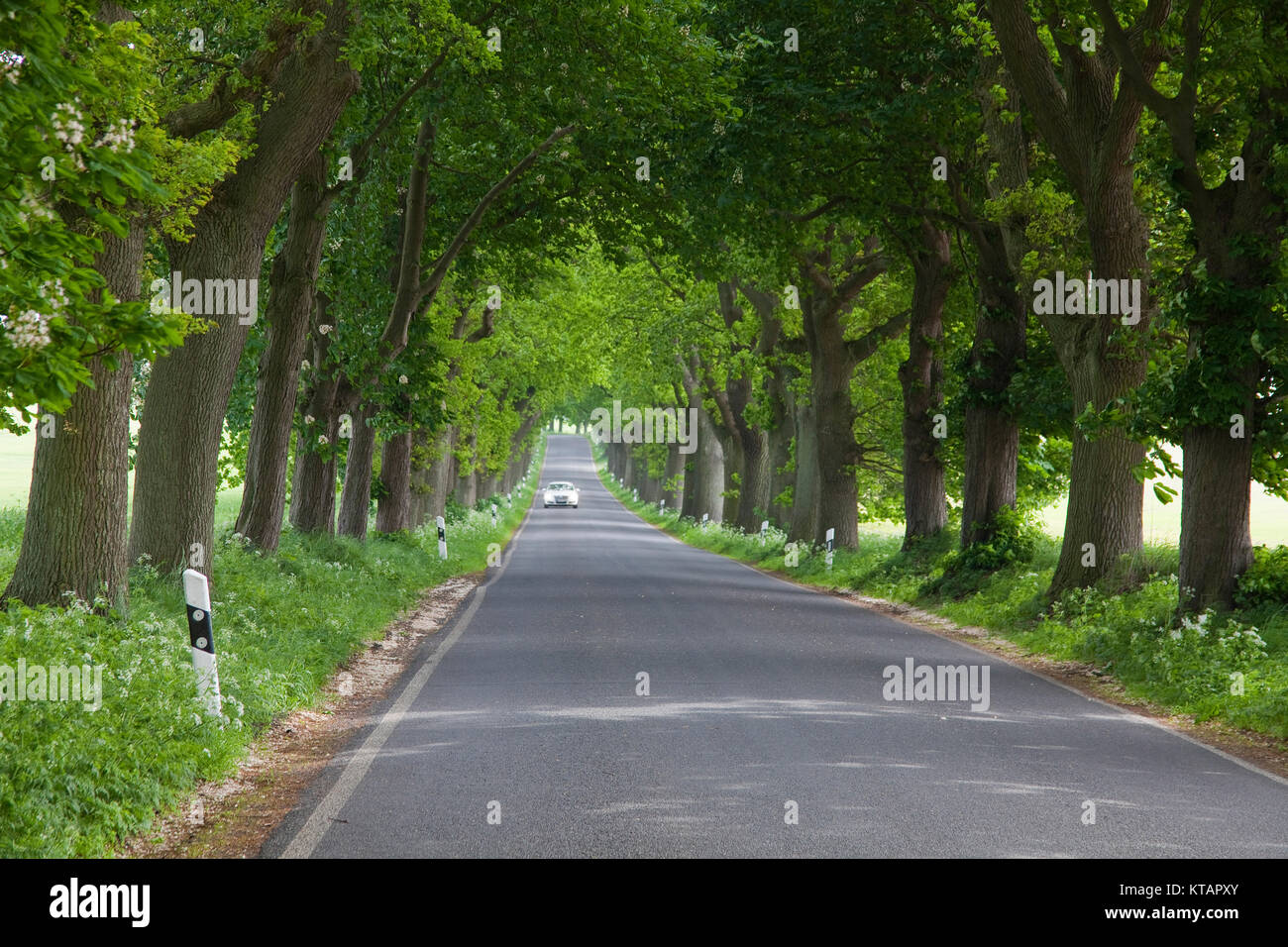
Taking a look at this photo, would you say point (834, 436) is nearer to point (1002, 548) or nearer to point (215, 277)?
point (1002, 548)

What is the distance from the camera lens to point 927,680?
40.0ft

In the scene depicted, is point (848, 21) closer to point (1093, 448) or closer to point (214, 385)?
point (1093, 448)

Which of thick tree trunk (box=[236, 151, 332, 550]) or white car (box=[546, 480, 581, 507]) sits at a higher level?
thick tree trunk (box=[236, 151, 332, 550])

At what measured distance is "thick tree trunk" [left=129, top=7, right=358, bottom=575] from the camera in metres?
11.6

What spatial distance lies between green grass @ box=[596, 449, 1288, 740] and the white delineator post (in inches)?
302

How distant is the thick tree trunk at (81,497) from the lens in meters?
9.50

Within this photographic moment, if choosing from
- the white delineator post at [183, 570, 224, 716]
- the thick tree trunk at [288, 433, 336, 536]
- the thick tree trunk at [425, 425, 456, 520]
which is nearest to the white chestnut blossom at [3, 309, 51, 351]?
the white delineator post at [183, 570, 224, 716]

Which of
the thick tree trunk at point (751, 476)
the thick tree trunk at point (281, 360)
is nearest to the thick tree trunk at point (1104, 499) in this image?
the thick tree trunk at point (281, 360)

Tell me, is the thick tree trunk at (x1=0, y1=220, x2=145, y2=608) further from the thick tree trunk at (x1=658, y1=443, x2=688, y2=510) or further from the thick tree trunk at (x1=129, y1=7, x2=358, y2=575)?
the thick tree trunk at (x1=658, y1=443, x2=688, y2=510)

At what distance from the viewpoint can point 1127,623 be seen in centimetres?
1394

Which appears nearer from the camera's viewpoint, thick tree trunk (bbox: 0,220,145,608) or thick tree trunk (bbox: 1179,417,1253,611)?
thick tree trunk (bbox: 0,220,145,608)

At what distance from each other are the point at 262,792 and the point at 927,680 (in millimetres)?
6781

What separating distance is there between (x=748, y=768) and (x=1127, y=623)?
7.56 metres
